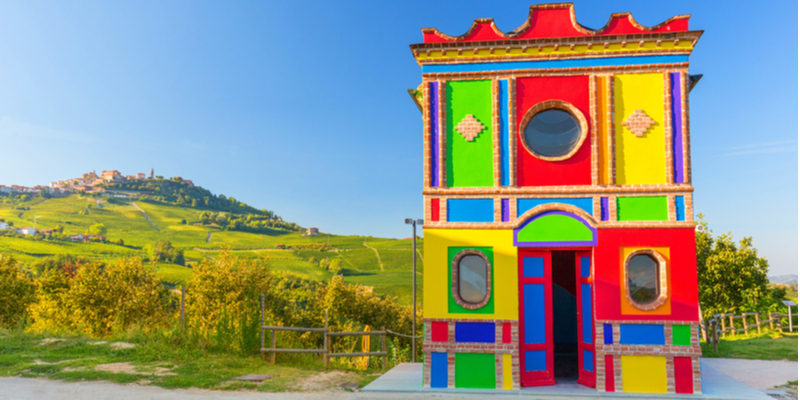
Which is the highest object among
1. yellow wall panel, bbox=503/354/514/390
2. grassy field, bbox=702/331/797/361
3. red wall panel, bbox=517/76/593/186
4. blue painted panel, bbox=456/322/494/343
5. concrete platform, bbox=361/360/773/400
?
red wall panel, bbox=517/76/593/186

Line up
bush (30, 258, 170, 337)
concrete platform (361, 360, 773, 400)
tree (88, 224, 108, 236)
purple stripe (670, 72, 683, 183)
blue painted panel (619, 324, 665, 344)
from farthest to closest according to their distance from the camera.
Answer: tree (88, 224, 108, 236) < bush (30, 258, 170, 337) < purple stripe (670, 72, 683, 183) < blue painted panel (619, 324, 665, 344) < concrete platform (361, 360, 773, 400)

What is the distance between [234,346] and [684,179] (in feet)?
34.6

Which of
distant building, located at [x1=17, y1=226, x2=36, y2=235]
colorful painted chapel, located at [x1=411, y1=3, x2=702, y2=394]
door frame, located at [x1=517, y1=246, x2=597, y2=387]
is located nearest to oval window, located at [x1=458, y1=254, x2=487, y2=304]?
colorful painted chapel, located at [x1=411, y1=3, x2=702, y2=394]

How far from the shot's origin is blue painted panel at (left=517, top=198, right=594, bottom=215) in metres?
8.78

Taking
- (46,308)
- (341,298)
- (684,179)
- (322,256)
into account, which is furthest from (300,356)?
(322,256)

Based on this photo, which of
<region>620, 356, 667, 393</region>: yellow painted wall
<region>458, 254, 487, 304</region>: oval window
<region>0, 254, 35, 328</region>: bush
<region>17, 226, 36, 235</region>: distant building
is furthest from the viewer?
<region>17, 226, 36, 235</region>: distant building

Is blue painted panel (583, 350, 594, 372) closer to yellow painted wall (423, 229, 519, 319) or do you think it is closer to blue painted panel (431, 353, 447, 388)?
yellow painted wall (423, 229, 519, 319)

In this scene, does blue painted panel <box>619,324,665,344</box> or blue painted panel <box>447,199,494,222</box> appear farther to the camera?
blue painted panel <box>447,199,494,222</box>

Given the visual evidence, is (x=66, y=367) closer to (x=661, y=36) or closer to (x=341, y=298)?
(x=661, y=36)

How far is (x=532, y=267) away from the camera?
8.95 m

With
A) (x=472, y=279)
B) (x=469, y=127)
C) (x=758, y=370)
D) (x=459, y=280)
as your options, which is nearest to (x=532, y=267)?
(x=472, y=279)

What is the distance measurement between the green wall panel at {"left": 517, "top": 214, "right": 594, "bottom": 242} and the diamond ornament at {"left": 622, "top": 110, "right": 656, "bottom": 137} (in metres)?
2.15

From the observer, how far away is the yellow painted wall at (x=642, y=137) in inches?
347

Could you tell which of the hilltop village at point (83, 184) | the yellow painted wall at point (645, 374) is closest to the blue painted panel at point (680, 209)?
the yellow painted wall at point (645, 374)
